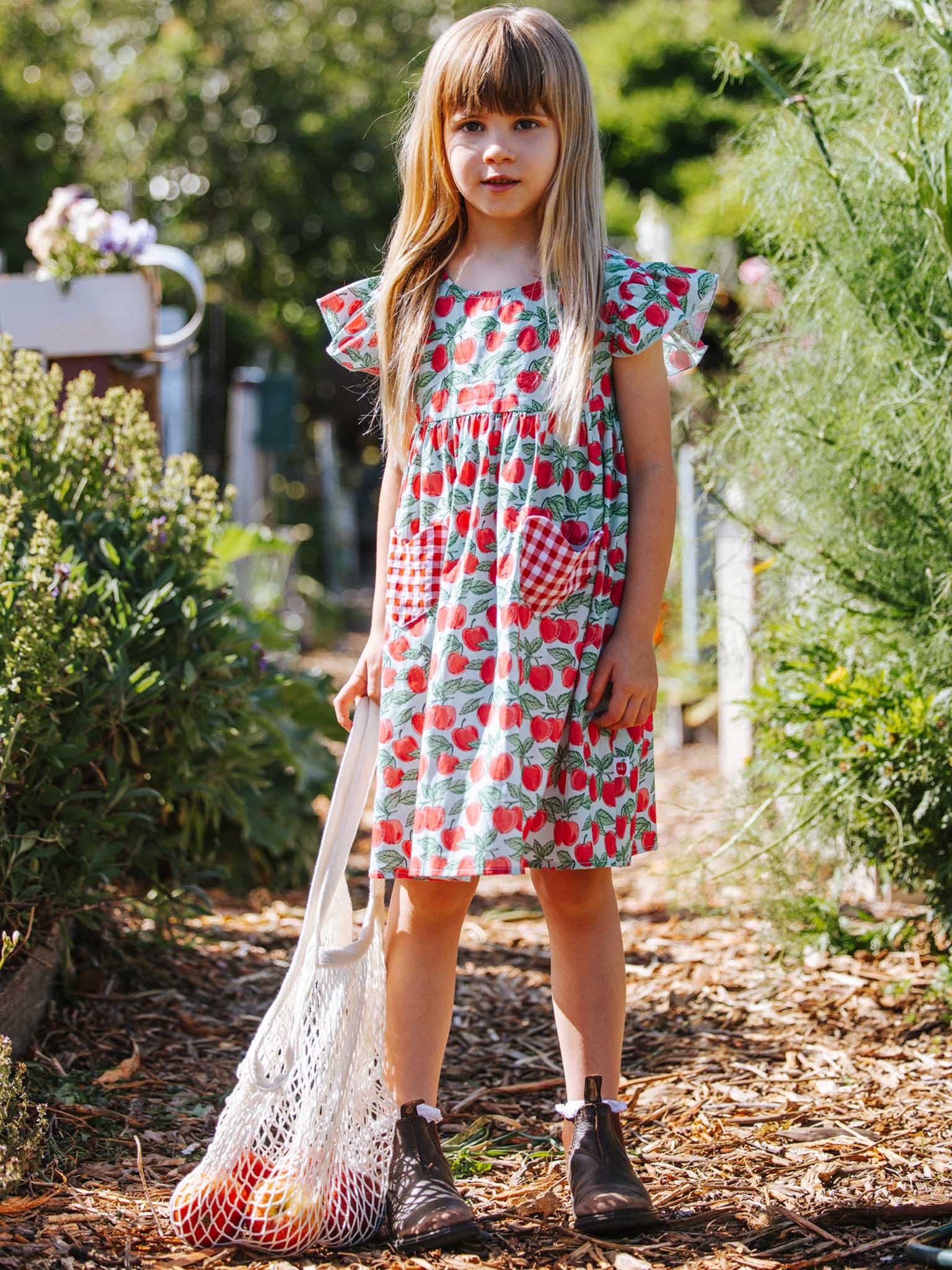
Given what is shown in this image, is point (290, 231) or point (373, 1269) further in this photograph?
point (290, 231)

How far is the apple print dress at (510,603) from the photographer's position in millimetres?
1720

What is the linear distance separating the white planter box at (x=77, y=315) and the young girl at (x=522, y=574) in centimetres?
182

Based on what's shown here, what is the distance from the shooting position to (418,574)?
181 centimetres

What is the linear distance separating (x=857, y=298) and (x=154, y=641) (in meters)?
1.53

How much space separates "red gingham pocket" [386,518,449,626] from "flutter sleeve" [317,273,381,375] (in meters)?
0.31

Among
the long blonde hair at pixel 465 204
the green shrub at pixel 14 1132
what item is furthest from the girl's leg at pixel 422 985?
the long blonde hair at pixel 465 204

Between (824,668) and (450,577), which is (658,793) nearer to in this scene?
(824,668)

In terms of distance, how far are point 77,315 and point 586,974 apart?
8.00 ft

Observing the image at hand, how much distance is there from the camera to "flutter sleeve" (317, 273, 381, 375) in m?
1.99

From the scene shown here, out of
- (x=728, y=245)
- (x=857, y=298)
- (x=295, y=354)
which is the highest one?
(x=295, y=354)

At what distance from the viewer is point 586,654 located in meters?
1.78

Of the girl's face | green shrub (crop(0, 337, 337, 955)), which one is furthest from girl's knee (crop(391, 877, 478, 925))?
the girl's face

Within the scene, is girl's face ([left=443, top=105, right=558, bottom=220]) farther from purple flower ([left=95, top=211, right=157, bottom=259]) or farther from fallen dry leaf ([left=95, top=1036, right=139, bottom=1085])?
purple flower ([left=95, top=211, right=157, bottom=259])

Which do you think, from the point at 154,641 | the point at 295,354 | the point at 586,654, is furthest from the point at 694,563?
the point at 295,354
